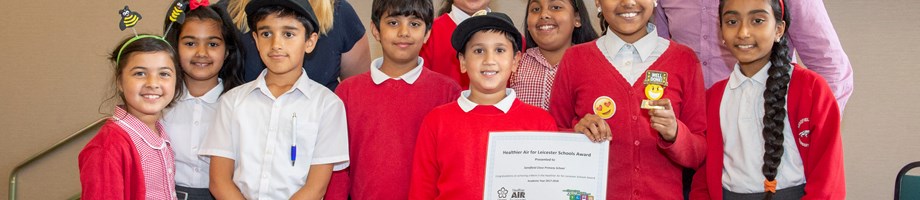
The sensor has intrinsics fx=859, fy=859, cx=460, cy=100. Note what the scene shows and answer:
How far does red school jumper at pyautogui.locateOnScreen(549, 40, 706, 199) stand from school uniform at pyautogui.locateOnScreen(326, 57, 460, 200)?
66 centimetres

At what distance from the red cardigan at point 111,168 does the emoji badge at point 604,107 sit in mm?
1847

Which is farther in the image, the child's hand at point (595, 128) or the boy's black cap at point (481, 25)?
the boy's black cap at point (481, 25)

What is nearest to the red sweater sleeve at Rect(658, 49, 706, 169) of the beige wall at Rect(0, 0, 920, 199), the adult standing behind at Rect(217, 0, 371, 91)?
the adult standing behind at Rect(217, 0, 371, 91)

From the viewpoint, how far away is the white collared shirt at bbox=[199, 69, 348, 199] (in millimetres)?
3488

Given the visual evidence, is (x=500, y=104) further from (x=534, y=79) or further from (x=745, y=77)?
(x=745, y=77)

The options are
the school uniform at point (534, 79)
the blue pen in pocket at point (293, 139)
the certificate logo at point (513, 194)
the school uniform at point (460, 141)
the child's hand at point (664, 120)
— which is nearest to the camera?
the child's hand at point (664, 120)

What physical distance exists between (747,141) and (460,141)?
111 centimetres

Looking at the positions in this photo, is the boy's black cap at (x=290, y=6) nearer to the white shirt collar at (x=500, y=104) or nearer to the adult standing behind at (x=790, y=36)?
the white shirt collar at (x=500, y=104)

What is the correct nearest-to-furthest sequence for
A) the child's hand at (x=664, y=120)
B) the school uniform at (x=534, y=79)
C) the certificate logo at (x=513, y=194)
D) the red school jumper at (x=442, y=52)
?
the child's hand at (x=664, y=120)
the certificate logo at (x=513, y=194)
the school uniform at (x=534, y=79)
the red school jumper at (x=442, y=52)

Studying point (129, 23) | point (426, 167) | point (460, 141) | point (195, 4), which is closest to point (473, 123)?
point (460, 141)

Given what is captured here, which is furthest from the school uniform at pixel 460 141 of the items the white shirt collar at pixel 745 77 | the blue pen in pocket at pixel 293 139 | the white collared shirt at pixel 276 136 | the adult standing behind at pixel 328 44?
the adult standing behind at pixel 328 44

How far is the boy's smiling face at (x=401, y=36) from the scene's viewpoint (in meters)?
3.81

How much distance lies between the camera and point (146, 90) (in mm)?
3539

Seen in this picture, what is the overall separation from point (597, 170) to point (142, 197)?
70.9 inches
